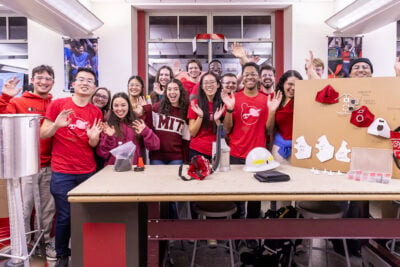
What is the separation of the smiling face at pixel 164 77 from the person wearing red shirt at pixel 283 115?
125cm

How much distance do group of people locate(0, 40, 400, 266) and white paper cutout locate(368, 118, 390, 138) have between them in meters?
0.71

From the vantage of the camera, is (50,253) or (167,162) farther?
(167,162)

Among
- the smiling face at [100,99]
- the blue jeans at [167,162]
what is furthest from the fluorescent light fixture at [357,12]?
the smiling face at [100,99]

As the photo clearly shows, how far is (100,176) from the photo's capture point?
1771 mm

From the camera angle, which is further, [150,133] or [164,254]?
[150,133]

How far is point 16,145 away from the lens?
5.13 feet

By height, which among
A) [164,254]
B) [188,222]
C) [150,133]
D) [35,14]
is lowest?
[164,254]

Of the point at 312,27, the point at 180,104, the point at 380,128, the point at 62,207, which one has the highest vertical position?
the point at 312,27

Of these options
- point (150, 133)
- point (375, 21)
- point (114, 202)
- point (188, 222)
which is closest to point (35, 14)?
point (150, 133)

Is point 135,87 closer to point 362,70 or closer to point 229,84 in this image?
point 229,84

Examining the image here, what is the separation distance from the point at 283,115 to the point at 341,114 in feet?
1.85

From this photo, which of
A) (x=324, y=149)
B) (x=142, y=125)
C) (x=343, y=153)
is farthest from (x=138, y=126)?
(x=343, y=153)

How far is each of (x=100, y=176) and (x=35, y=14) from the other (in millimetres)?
2682

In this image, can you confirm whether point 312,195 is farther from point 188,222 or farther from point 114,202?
point 114,202
